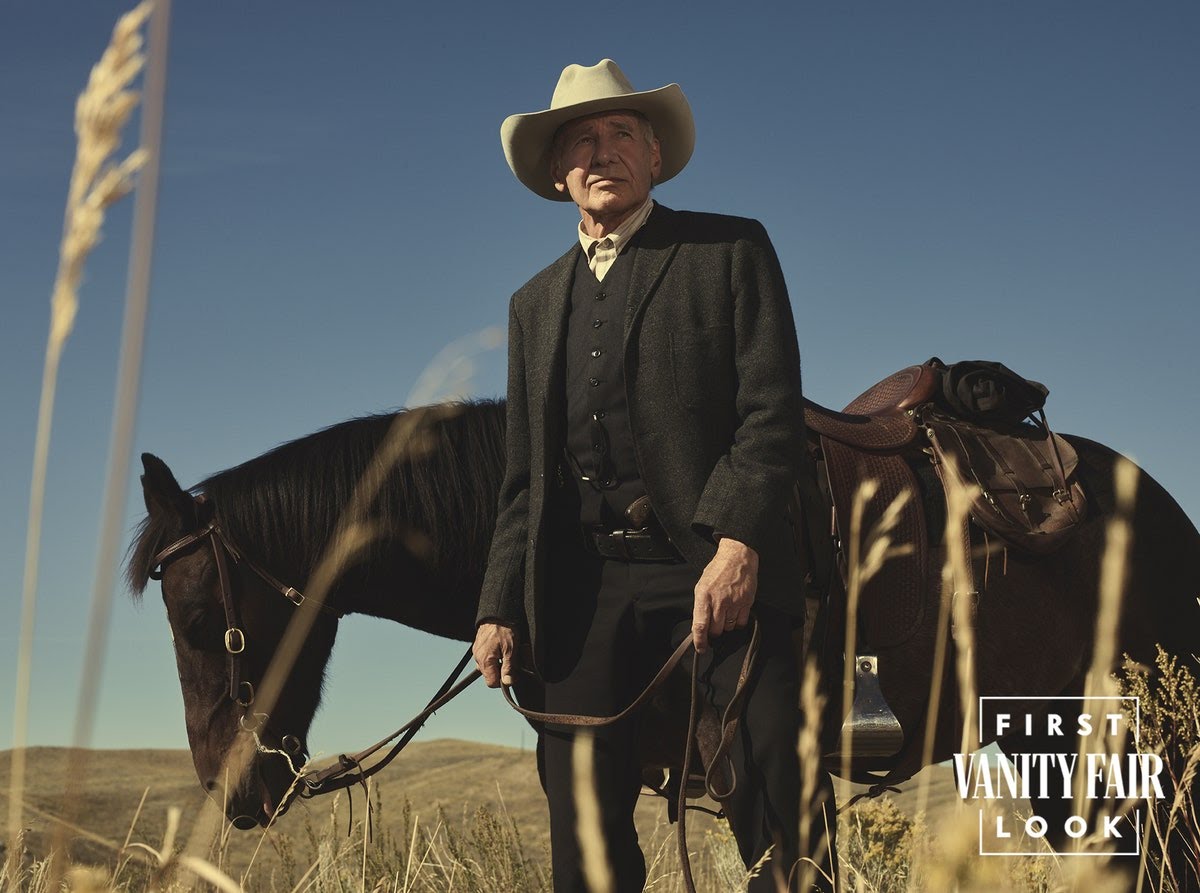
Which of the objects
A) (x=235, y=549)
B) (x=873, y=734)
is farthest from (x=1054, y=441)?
(x=235, y=549)

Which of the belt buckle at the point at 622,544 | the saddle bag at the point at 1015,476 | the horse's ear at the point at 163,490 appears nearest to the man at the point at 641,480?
the belt buckle at the point at 622,544

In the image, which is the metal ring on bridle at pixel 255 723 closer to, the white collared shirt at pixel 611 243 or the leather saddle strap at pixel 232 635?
the leather saddle strap at pixel 232 635

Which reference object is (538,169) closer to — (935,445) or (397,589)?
(397,589)

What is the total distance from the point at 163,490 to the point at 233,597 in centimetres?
45

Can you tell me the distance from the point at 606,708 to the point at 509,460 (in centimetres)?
75

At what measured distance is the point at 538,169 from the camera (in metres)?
3.32

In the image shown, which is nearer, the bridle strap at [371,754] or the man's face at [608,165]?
the man's face at [608,165]

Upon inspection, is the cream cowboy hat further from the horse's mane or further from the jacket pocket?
the horse's mane

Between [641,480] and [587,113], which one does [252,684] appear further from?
[587,113]

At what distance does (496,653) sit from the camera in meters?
2.96

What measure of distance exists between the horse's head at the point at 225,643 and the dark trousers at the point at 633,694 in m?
1.29

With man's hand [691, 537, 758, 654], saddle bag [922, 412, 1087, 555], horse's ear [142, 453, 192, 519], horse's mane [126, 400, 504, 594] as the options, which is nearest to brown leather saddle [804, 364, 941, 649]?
saddle bag [922, 412, 1087, 555]

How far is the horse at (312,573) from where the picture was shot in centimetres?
381

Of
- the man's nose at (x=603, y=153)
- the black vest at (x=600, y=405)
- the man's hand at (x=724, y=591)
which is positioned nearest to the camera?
the man's hand at (x=724, y=591)
